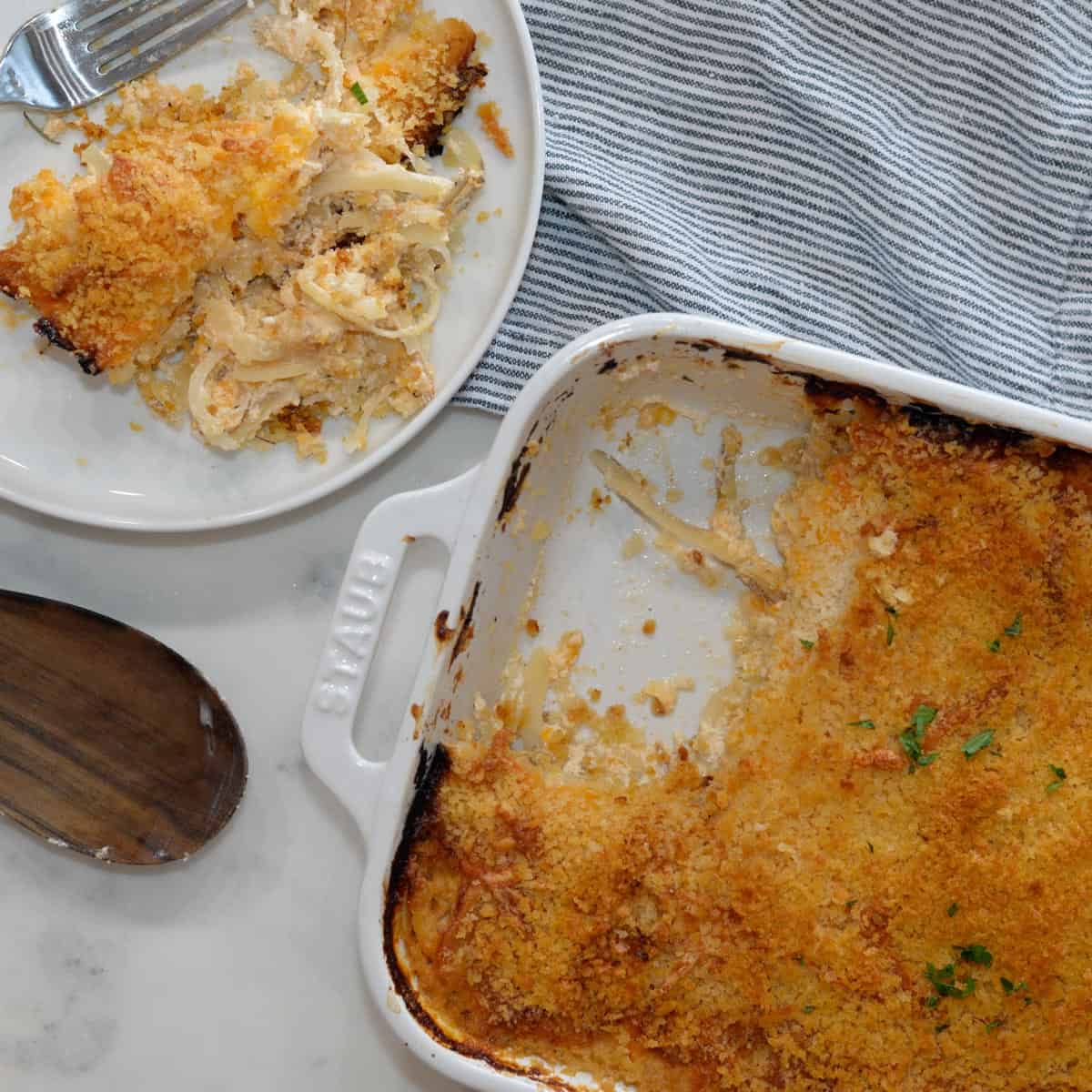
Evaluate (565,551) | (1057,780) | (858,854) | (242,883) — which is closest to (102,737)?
(242,883)

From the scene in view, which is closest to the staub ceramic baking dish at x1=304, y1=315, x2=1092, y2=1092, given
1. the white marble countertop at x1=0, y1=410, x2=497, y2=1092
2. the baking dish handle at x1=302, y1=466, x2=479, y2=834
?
the baking dish handle at x1=302, y1=466, x2=479, y2=834

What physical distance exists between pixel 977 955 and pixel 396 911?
33.8 inches

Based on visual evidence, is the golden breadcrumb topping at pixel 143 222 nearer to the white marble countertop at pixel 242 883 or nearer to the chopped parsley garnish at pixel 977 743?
the white marble countertop at pixel 242 883

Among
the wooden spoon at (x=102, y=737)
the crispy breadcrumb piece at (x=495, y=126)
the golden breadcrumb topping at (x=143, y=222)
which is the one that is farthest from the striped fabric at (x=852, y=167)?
the wooden spoon at (x=102, y=737)

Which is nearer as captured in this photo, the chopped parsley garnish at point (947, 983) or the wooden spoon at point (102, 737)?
the chopped parsley garnish at point (947, 983)

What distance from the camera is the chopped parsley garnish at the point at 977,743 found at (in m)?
1.73

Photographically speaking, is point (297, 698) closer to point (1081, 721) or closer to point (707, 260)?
point (707, 260)

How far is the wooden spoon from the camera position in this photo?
1931 millimetres

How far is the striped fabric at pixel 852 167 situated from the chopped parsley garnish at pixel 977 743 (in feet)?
1.78

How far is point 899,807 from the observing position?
5.74 ft

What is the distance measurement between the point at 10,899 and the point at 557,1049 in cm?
102

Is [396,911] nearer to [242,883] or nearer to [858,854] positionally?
[242,883]

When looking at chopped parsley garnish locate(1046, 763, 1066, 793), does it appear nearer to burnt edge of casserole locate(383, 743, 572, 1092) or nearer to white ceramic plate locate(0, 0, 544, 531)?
burnt edge of casserole locate(383, 743, 572, 1092)

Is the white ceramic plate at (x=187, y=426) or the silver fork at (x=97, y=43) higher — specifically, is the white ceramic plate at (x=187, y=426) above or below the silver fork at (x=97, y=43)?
below
